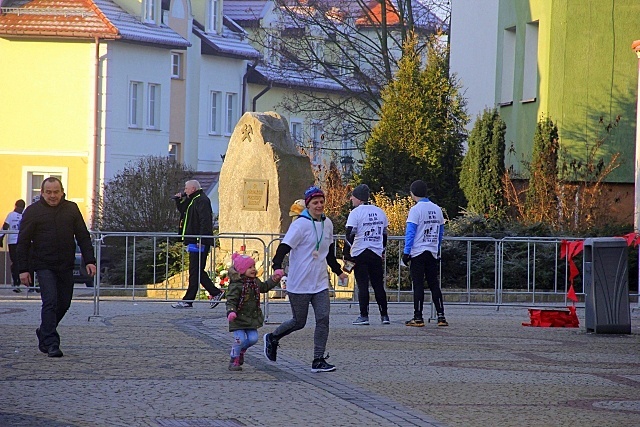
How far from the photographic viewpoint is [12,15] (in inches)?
1812

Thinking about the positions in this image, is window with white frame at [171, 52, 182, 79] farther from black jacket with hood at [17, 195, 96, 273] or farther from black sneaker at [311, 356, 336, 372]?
black sneaker at [311, 356, 336, 372]

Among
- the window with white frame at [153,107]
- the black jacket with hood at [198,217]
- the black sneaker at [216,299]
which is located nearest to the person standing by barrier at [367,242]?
the black sneaker at [216,299]

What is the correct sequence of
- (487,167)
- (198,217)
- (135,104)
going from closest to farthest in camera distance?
(198,217) → (487,167) → (135,104)

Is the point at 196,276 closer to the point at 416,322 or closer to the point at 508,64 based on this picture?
the point at 416,322

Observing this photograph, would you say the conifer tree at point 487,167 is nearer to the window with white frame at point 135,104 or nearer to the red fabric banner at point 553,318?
the red fabric banner at point 553,318

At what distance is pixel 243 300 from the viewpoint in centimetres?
1213

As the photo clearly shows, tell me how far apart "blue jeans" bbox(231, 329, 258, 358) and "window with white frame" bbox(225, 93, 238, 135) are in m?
45.4

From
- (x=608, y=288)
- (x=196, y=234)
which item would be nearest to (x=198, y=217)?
(x=196, y=234)

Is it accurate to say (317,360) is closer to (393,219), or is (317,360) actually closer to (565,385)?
(565,385)

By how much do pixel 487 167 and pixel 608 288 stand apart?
1138 centimetres

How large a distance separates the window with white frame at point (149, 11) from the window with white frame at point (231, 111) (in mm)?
8681

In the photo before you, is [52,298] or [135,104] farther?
[135,104]

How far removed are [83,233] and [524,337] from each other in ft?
18.8

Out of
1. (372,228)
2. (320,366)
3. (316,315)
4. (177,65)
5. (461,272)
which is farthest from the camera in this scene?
(177,65)
